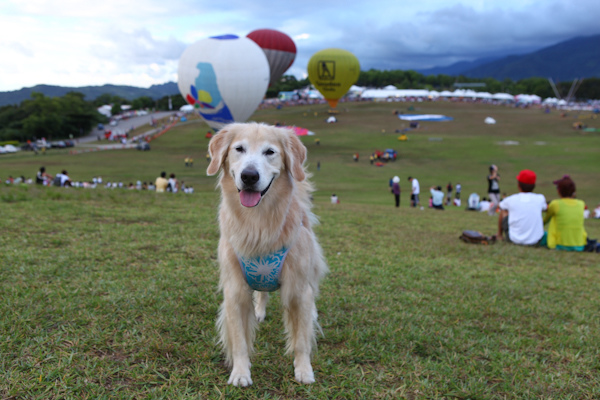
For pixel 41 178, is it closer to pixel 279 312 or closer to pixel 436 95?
pixel 279 312

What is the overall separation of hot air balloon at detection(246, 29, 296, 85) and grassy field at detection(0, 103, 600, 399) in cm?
4341

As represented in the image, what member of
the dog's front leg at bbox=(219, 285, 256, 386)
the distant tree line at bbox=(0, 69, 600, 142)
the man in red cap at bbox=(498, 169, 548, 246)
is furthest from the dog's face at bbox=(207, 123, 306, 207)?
the distant tree line at bbox=(0, 69, 600, 142)

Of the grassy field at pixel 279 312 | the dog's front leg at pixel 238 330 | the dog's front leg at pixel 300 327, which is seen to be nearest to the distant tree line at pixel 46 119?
the grassy field at pixel 279 312

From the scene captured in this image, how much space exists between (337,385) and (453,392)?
96 cm

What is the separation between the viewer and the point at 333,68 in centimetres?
5328

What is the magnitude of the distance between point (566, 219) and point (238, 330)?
26.5 ft

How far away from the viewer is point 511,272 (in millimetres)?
7016

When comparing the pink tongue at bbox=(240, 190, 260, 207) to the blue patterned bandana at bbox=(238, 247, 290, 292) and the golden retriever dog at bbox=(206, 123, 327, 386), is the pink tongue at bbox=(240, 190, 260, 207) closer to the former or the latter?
the golden retriever dog at bbox=(206, 123, 327, 386)

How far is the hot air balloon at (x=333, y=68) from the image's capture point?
53.3 m

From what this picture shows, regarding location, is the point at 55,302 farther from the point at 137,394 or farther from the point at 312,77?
the point at 312,77

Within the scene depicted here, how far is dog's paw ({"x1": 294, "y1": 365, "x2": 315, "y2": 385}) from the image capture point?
342cm

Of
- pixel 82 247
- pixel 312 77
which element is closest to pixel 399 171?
pixel 312 77

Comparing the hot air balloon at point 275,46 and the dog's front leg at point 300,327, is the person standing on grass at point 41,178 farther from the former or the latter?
the hot air balloon at point 275,46

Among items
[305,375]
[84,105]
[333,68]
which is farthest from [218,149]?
[84,105]
